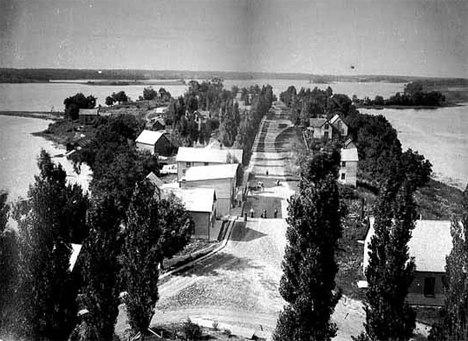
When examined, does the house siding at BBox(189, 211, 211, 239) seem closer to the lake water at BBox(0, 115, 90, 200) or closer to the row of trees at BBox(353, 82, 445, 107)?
the lake water at BBox(0, 115, 90, 200)

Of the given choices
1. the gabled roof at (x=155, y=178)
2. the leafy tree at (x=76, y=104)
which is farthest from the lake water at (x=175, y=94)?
the gabled roof at (x=155, y=178)

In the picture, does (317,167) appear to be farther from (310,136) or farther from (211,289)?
(310,136)

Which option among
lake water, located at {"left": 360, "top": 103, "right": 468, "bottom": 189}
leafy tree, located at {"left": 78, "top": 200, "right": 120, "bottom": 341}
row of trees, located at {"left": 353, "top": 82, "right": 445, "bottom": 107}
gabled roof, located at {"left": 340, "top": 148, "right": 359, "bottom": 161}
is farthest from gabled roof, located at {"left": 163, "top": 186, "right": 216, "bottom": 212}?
lake water, located at {"left": 360, "top": 103, "right": 468, "bottom": 189}

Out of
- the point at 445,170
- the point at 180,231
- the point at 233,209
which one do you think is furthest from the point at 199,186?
the point at 445,170

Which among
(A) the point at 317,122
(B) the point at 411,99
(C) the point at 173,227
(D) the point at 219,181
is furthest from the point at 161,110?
(B) the point at 411,99

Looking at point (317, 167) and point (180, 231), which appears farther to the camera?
point (180, 231)
